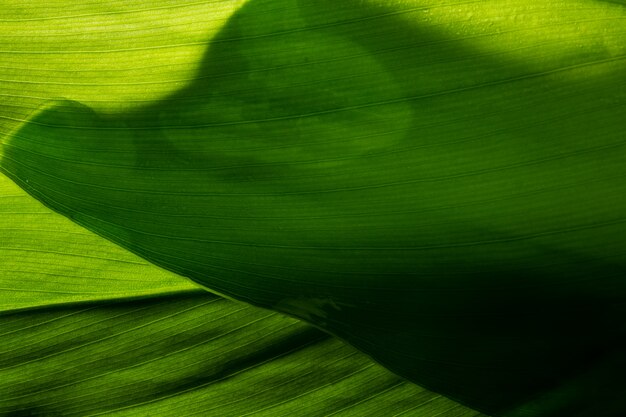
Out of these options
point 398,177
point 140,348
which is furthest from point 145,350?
point 398,177

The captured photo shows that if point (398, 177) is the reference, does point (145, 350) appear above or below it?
below

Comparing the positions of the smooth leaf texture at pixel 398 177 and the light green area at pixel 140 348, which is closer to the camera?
the smooth leaf texture at pixel 398 177

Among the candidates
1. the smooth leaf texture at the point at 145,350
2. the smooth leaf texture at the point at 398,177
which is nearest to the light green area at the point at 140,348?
the smooth leaf texture at the point at 145,350

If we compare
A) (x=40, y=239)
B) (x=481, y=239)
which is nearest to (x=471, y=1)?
(x=481, y=239)

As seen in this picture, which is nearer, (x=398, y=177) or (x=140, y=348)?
(x=398, y=177)

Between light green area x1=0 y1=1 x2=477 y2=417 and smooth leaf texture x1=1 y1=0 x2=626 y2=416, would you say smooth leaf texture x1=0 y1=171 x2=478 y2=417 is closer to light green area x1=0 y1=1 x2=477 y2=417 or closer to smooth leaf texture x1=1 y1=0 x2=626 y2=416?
light green area x1=0 y1=1 x2=477 y2=417

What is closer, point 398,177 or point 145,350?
point 398,177

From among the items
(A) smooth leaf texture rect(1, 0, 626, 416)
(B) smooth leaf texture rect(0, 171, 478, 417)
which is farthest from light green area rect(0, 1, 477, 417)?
(A) smooth leaf texture rect(1, 0, 626, 416)

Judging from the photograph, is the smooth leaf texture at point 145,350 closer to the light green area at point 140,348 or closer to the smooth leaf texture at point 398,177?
the light green area at point 140,348

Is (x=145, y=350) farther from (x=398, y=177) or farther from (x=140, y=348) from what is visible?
(x=398, y=177)
